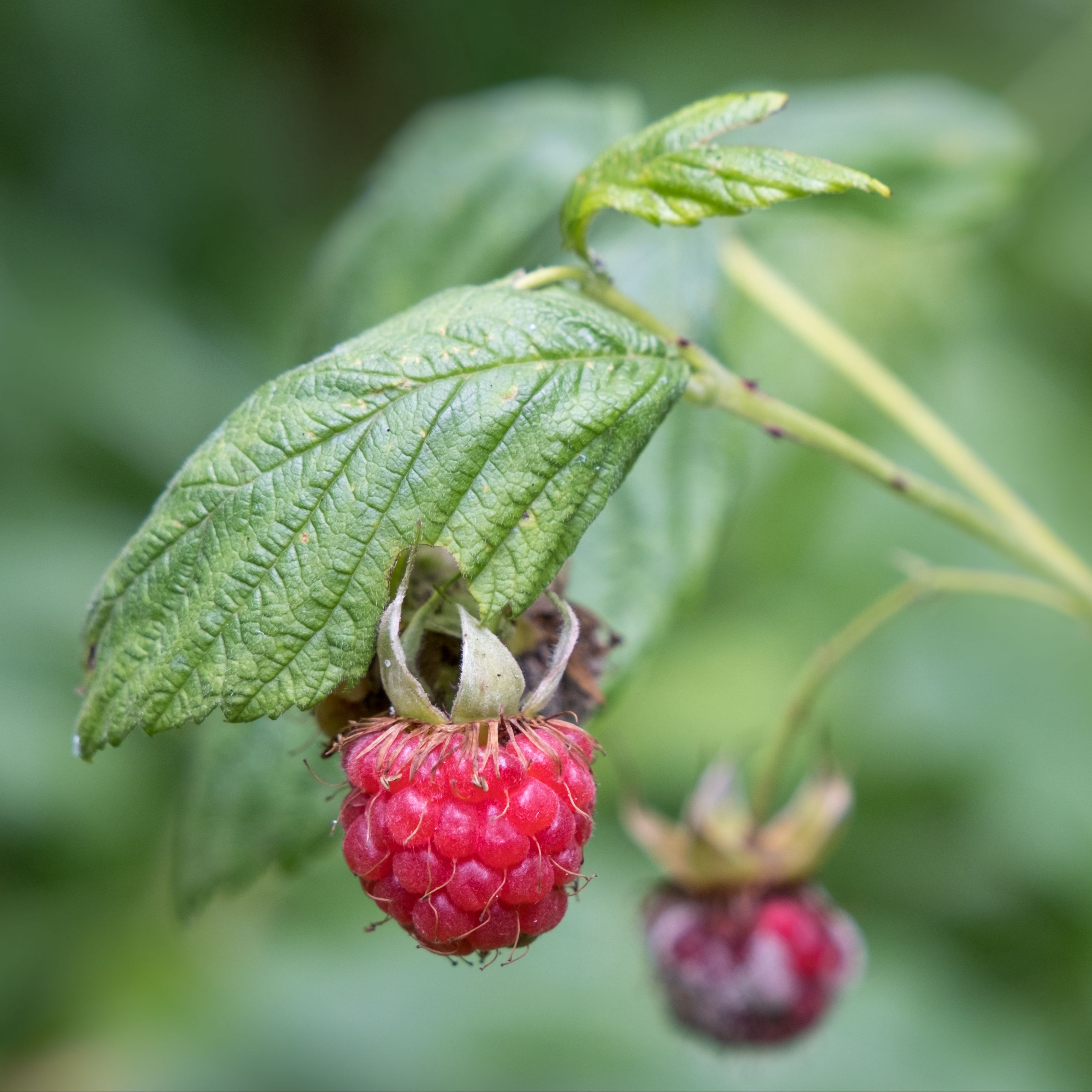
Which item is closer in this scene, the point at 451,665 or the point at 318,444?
the point at 318,444

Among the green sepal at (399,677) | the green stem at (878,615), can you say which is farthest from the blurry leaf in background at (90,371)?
the green sepal at (399,677)

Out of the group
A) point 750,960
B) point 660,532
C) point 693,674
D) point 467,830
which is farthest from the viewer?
point 693,674

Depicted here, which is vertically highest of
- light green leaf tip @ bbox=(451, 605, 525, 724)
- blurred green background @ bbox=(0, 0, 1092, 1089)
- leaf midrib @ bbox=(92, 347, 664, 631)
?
leaf midrib @ bbox=(92, 347, 664, 631)

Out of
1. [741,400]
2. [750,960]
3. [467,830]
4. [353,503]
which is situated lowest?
[750,960]

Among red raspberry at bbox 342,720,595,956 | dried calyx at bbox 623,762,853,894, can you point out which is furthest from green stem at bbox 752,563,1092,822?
red raspberry at bbox 342,720,595,956

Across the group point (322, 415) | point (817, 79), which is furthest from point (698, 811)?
point (817, 79)

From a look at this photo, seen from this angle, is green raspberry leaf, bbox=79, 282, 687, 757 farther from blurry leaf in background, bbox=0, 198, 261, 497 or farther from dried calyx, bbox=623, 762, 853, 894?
blurry leaf in background, bbox=0, 198, 261, 497

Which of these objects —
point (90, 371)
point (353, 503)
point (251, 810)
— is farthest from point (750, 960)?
point (90, 371)

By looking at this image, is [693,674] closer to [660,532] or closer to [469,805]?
[660,532]
